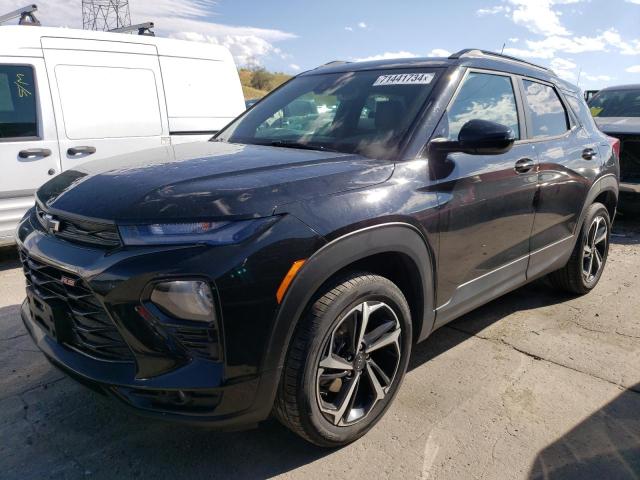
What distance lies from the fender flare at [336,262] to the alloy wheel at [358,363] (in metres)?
0.23

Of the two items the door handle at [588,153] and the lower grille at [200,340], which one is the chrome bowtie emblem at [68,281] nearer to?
the lower grille at [200,340]

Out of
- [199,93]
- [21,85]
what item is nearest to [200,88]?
[199,93]

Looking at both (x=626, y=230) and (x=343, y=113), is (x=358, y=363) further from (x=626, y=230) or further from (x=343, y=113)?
(x=626, y=230)

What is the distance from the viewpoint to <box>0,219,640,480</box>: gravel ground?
2.38 m

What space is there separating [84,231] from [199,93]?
448cm

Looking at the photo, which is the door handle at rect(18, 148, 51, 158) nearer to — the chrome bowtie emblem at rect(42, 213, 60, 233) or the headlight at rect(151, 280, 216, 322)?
the chrome bowtie emblem at rect(42, 213, 60, 233)

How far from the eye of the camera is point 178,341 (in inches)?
77.1

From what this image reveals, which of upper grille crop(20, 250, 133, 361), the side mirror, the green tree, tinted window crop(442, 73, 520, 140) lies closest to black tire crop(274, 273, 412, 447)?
upper grille crop(20, 250, 133, 361)

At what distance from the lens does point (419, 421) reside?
273cm

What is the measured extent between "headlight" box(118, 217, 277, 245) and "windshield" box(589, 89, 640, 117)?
794 cm

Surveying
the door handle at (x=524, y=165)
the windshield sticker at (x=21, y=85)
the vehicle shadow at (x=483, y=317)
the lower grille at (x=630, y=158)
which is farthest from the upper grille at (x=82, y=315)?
the lower grille at (x=630, y=158)

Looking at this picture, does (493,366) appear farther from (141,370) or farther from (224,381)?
(141,370)

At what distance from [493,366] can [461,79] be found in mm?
1739

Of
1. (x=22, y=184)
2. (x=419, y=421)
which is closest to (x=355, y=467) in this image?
(x=419, y=421)
